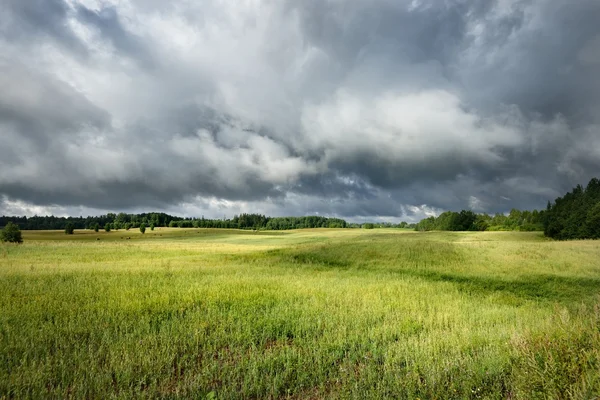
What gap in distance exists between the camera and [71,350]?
8.83 m

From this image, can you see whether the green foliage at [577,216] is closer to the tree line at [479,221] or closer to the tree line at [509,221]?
the tree line at [509,221]

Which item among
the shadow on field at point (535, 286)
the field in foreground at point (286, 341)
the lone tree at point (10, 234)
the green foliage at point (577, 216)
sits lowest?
the shadow on field at point (535, 286)

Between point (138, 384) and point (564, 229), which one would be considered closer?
point (138, 384)

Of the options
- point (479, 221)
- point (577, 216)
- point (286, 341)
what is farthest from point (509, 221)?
point (286, 341)

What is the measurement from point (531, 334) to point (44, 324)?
1556 centimetres

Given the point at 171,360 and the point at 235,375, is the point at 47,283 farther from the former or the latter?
the point at 235,375

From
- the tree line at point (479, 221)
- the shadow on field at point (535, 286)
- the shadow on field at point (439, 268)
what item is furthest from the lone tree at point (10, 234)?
the tree line at point (479, 221)

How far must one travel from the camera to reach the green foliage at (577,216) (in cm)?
7244

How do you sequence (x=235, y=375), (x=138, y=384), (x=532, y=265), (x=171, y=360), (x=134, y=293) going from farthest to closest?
(x=532, y=265) → (x=134, y=293) → (x=171, y=360) → (x=235, y=375) → (x=138, y=384)

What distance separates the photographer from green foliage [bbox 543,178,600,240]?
72438mm

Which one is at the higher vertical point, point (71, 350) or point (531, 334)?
point (531, 334)

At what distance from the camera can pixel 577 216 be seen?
79188 millimetres

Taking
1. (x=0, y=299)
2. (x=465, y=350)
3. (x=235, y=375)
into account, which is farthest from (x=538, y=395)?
(x=0, y=299)

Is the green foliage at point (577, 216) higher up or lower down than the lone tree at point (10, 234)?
higher up
